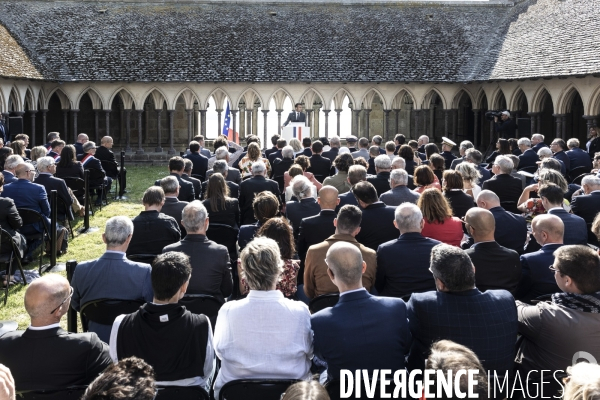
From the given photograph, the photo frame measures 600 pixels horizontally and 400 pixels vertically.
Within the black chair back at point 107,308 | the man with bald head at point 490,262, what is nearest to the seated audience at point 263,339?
the black chair back at point 107,308

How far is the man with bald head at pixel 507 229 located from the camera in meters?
6.80

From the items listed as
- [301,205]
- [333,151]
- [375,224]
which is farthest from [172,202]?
[333,151]

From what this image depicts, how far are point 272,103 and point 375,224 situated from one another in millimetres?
22521

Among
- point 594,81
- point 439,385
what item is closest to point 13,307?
point 439,385

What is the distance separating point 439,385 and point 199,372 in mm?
1775

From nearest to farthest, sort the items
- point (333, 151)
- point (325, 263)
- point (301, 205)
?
point (325, 263), point (301, 205), point (333, 151)

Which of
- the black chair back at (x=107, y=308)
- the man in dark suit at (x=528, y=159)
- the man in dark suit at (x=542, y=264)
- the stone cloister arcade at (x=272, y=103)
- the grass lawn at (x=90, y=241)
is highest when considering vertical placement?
the stone cloister arcade at (x=272, y=103)

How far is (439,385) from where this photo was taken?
2842 mm

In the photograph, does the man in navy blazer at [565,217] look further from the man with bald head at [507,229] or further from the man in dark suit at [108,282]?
the man in dark suit at [108,282]

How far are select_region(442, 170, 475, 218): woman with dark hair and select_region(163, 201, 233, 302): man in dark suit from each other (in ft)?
10.7

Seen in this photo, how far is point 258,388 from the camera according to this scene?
388cm

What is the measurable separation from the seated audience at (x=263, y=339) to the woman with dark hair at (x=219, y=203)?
160 inches

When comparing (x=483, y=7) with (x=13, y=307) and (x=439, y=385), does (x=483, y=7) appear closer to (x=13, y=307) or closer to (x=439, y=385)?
(x=13, y=307)

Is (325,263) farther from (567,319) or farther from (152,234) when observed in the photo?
(152,234)
